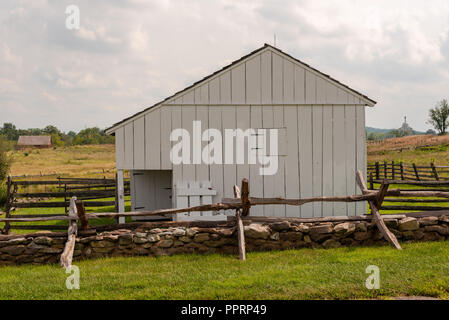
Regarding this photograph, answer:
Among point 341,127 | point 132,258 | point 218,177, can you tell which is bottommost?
point 132,258

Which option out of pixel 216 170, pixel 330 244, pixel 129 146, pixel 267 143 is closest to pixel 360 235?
pixel 330 244

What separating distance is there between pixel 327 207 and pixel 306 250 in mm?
4835

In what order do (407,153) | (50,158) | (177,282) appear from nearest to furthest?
1. (177,282)
2. (407,153)
3. (50,158)

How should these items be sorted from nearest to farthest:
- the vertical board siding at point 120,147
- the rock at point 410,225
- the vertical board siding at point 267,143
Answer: the rock at point 410,225
the vertical board siding at point 120,147
the vertical board siding at point 267,143

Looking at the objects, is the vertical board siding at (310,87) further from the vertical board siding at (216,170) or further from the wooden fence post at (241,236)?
the wooden fence post at (241,236)

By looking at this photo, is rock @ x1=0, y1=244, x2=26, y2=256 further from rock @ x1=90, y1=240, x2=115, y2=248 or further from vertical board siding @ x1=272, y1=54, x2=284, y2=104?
vertical board siding @ x1=272, y1=54, x2=284, y2=104

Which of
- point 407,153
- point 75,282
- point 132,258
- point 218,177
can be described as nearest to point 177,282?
point 75,282

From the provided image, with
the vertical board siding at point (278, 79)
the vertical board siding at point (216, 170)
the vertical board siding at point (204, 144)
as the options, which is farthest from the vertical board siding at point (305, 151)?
the vertical board siding at point (204, 144)

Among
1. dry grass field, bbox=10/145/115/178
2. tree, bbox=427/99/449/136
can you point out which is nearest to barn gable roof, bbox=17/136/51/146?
dry grass field, bbox=10/145/115/178

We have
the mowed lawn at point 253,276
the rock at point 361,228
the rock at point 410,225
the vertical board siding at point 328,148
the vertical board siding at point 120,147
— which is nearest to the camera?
the mowed lawn at point 253,276

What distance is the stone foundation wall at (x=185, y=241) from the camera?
32.4 feet

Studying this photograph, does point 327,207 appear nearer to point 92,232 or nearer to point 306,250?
point 306,250
